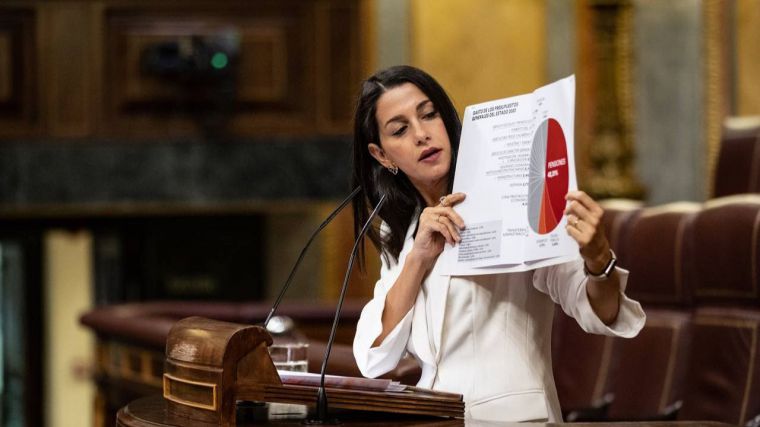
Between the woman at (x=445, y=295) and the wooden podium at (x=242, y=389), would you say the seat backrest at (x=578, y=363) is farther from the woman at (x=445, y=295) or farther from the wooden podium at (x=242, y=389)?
the wooden podium at (x=242, y=389)

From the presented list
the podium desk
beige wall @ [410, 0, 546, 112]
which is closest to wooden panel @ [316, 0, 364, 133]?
beige wall @ [410, 0, 546, 112]

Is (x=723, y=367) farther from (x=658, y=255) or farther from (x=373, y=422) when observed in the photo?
(x=373, y=422)

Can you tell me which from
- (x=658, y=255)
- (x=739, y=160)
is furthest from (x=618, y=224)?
(x=739, y=160)

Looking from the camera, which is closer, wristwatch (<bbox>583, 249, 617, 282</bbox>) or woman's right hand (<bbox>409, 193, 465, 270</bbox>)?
wristwatch (<bbox>583, 249, 617, 282</bbox>)

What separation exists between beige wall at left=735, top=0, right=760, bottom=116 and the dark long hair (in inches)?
131

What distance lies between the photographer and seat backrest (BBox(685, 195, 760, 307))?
291 cm

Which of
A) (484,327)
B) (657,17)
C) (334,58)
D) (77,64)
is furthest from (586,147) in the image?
(484,327)

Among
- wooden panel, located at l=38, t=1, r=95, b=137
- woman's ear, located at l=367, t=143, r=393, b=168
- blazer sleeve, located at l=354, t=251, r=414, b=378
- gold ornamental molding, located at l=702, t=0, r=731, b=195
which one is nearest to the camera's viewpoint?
blazer sleeve, located at l=354, t=251, r=414, b=378

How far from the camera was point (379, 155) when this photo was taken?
2033 millimetres

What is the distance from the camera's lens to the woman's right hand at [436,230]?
6.04ft

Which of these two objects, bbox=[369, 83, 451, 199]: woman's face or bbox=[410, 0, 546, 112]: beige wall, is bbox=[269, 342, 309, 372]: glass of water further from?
bbox=[410, 0, 546, 112]: beige wall

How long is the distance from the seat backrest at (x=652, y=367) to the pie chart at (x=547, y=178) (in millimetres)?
1546

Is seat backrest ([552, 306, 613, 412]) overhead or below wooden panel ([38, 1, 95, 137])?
below

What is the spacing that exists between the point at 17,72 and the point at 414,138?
15.7ft
